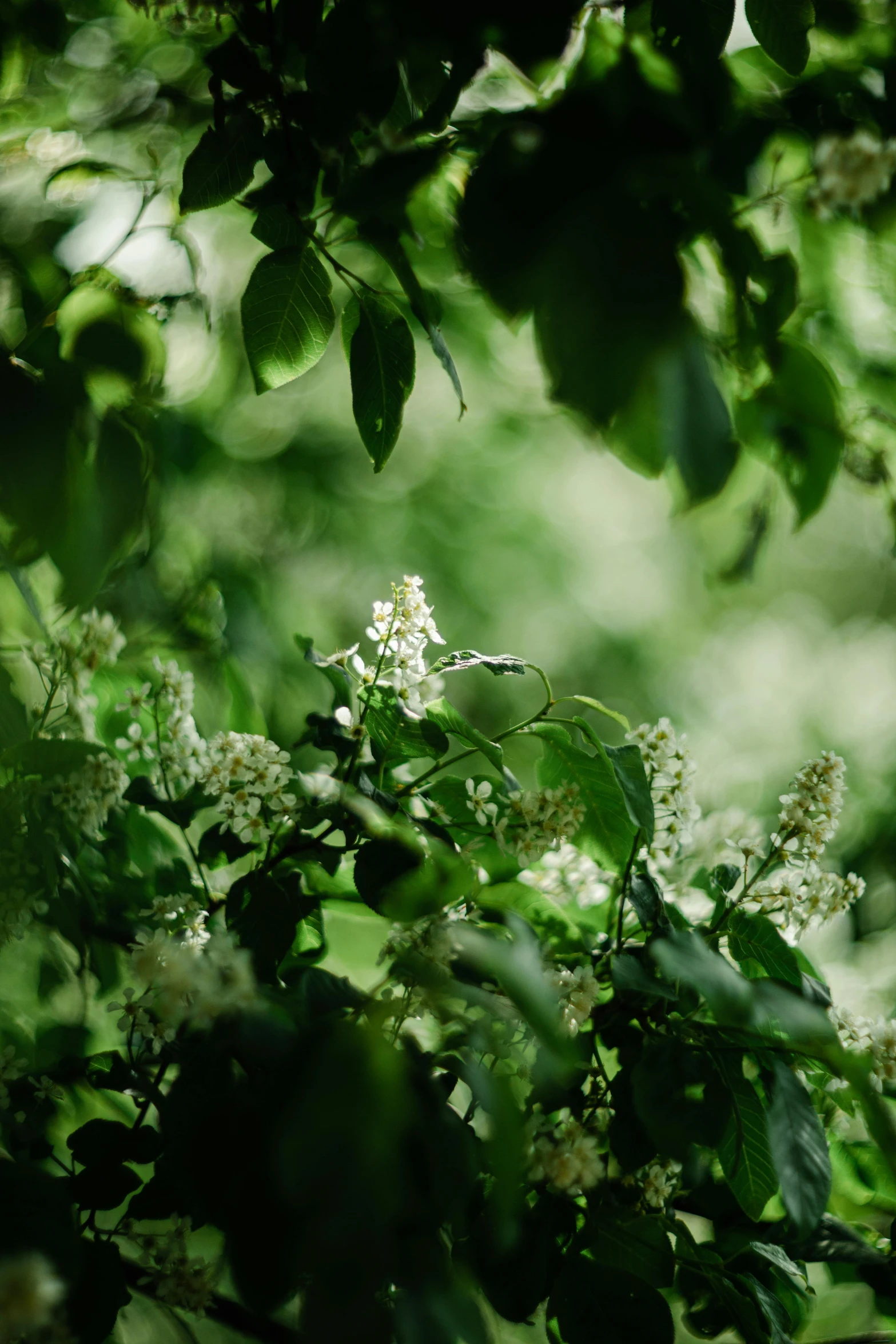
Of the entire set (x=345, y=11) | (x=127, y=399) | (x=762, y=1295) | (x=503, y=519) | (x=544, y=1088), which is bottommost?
(x=503, y=519)

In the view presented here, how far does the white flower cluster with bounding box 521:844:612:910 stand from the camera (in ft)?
1.97

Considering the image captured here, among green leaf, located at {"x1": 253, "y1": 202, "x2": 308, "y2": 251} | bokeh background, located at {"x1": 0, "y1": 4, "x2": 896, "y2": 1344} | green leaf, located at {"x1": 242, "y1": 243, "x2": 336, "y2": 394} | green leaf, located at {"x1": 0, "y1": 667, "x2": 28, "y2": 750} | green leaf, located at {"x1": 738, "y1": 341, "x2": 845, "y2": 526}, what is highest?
green leaf, located at {"x1": 253, "y1": 202, "x2": 308, "y2": 251}

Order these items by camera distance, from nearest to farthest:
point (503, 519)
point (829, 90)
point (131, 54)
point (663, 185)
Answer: point (663, 185), point (829, 90), point (131, 54), point (503, 519)

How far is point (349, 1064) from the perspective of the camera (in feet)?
0.91

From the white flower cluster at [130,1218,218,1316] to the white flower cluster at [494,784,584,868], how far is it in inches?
10.5

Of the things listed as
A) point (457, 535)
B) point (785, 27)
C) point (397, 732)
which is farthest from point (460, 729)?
point (457, 535)

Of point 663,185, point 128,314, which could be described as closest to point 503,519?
point 128,314

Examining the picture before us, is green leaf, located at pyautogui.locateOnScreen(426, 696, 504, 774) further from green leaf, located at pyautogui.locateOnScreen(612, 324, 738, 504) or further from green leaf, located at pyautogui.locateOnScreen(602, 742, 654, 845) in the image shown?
green leaf, located at pyautogui.locateOnScreen(612, 324, 738, 504)

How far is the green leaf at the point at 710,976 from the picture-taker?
0.32 m

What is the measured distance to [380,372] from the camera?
16.6 inches

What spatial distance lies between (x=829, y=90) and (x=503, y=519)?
7.07ft

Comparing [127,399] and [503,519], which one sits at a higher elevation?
[127,399]

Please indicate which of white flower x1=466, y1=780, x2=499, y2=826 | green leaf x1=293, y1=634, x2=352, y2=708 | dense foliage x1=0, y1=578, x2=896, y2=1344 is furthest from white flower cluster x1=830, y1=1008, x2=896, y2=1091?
green leaf x1=293, y1=634, x2=352, y2=708

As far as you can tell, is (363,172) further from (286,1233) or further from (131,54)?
(131,54)
